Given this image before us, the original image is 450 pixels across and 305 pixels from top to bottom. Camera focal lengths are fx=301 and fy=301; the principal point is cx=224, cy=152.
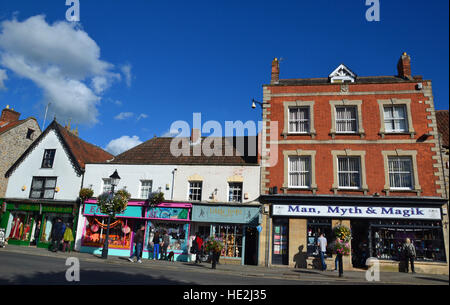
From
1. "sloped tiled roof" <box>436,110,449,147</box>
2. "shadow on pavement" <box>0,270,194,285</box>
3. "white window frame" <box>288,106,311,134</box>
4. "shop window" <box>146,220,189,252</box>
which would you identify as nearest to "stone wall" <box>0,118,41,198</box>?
"shop window" <box>146,220,189,252</box>

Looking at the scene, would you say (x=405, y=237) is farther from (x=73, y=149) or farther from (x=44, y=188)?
(x=44, y=188)

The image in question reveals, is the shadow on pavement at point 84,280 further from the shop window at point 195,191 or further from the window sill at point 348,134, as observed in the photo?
the window sill at point 348,134

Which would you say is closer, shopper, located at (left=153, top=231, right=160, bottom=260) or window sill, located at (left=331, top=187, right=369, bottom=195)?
window sill, located at (left=331, top=187, right=369, bottom=195)

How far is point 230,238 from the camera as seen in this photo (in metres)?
19.6

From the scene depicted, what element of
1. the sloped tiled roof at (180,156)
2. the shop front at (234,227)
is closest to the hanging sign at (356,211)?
the shop front at (234,227)

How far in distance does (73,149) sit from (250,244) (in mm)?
15734

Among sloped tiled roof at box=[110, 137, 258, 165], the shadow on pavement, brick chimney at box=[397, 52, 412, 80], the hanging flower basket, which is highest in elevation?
brick chimney at box=[397, 52, 412, 80]

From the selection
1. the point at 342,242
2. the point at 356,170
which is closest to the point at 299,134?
the point at 356,170

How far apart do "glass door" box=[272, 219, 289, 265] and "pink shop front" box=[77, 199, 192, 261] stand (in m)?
5.66

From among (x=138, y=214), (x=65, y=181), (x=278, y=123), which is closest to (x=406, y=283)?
(x=278, y=123)

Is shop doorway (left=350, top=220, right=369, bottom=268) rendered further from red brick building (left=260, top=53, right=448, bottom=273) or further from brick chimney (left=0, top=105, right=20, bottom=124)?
brick chimney (left=0, top=105, right=20, bottom=124)

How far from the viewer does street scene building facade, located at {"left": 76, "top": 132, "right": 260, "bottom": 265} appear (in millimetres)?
19422
